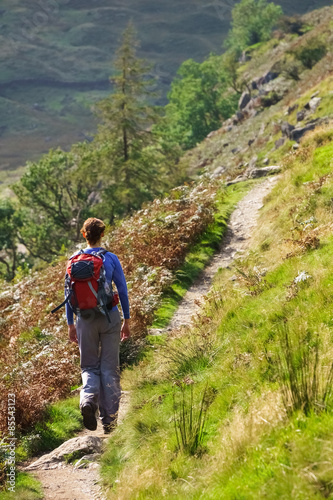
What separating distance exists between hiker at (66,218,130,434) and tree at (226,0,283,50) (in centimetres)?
10660

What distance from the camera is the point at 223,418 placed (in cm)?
482

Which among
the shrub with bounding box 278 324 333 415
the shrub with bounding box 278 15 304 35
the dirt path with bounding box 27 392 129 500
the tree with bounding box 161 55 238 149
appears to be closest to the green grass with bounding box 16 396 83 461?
the dirt path with bounding box 27 392 129 500

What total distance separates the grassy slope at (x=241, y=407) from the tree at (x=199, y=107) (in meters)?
60.5

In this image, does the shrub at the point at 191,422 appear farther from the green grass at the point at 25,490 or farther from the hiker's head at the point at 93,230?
the hiker's head at the point at 93,230

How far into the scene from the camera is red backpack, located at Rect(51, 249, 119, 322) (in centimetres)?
584

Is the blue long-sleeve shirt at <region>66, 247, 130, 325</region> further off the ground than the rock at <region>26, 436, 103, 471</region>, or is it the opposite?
the blue long-sleeve shirt at <region>66, 247, 130, 325</region>

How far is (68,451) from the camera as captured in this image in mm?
5996

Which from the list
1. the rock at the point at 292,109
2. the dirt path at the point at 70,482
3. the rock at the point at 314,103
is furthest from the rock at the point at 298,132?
the dirt path at the point at 70,482

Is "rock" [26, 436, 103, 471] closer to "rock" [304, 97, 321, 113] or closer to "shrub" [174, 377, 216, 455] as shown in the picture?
"shrub" [174, 377, 216, 455]

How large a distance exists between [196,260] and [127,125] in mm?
20254

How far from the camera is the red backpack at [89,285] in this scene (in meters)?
5.84

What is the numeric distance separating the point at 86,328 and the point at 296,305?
2.76 metres

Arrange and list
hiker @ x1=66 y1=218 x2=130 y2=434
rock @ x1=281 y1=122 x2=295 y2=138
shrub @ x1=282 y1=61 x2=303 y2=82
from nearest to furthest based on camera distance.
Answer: hiker @ x1=66 y1=218 x2=130 y2=434
rock @ x1=281 y1=122 x2=295 y2=138
shrub @ x1=282 y1=61 x2=303 y2=82

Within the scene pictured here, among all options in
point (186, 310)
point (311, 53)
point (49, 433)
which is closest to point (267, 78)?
point (311, 53)
